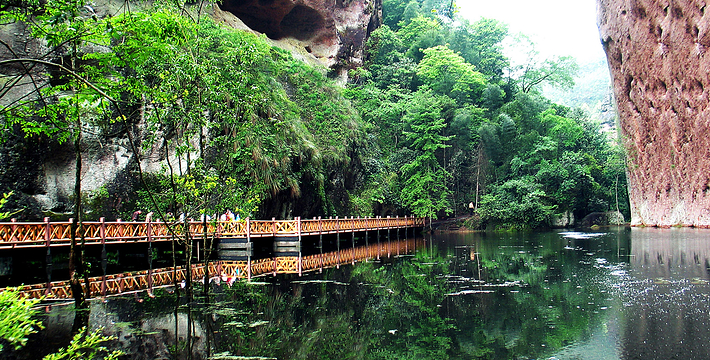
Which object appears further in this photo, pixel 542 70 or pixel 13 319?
pixel 542 70

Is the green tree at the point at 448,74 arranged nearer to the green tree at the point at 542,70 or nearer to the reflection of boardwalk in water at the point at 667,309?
the green tree at the point at 542,70

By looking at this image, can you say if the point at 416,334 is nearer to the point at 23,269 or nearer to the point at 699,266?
the point at 699,266

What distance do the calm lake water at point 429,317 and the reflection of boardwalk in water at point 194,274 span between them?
1.38 metres

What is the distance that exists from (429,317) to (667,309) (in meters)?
3.81

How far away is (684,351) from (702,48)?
25456 mm

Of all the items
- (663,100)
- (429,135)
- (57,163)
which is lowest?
(57,163)

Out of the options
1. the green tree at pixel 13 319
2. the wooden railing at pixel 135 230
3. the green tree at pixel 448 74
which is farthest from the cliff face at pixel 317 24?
the green tree at pixel 13 319

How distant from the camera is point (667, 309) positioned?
A: 774cm

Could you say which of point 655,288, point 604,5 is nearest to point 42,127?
point 655,288

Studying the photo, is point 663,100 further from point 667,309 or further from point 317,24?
point 667,309

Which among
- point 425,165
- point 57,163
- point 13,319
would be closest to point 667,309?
point 13,319

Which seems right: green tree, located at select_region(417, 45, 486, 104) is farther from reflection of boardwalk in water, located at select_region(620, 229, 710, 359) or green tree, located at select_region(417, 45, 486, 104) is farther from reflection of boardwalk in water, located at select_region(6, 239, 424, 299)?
reflection of boardwalk in water, located at select_region(620, 229, 710, 359)

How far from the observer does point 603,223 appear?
3719 centimetres

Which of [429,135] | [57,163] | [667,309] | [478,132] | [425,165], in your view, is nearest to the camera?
[667,309]
